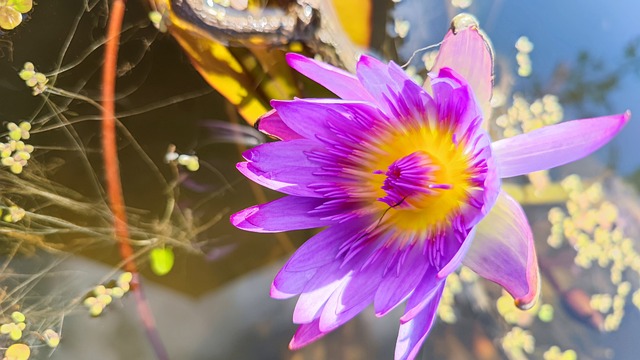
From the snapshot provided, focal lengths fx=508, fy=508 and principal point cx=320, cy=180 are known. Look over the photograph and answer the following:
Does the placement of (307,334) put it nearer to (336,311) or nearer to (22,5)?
(336,311)

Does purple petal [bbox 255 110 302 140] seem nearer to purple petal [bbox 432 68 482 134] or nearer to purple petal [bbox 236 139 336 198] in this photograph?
purple petal [bbox 236 139 336 198]

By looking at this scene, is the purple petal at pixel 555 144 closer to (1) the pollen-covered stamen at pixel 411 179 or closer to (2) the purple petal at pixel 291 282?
(1) the pollen-covered stamen at pixel 411 179

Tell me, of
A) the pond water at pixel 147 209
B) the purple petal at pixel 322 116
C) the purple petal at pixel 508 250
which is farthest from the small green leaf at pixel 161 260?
the purple petal at pixel 508 250

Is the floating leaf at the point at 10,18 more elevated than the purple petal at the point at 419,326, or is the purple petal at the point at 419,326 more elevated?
the floating leaf at the point at 10,18

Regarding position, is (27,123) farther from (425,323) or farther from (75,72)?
(425,323)

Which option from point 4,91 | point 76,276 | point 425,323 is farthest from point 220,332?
point 4,91

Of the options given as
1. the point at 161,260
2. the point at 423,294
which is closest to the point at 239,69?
the point at 161,260
